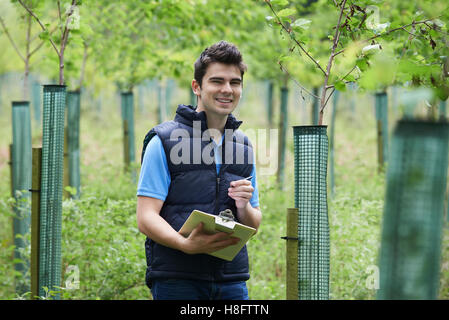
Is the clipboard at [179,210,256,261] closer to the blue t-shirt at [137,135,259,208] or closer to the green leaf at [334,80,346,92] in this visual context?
the blue t-shirt at [137,135,259,208]

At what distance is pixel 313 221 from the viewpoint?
7.40ft

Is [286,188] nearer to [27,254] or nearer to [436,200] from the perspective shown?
[27,254]

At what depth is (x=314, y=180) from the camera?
226 centimetres

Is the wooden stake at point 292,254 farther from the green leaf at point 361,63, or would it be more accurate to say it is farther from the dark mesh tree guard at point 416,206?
the dark mesh tree guard at point 416,206

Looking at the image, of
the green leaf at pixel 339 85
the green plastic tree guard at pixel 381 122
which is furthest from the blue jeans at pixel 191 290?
the green plastic tree guard at pixel 381 122

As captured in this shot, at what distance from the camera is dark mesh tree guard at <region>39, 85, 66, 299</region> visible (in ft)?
10.5

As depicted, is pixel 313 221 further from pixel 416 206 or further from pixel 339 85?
pixel 416 206

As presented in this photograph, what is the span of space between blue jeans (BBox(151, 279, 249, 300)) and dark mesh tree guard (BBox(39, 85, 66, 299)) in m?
1.13

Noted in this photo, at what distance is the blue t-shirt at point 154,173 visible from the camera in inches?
89.3

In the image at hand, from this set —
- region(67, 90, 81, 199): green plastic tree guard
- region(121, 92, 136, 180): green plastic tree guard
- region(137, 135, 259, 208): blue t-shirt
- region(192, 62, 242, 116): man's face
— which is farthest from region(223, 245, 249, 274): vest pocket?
region(121, 92, 136, 180): green plastic tree guard

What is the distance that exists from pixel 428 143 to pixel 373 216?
3.64 m

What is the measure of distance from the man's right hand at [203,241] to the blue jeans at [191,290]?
8.0 inches

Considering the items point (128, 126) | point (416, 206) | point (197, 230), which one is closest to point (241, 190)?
point (197, 230)

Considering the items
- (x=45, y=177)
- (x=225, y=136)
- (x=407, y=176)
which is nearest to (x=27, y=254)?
(x=45, y=177)
